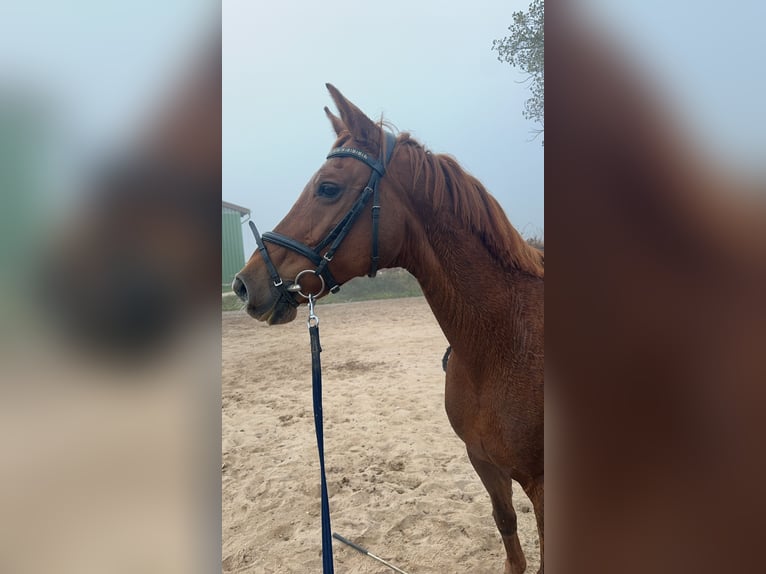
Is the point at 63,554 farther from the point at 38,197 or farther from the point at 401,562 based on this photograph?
the point at 401,562

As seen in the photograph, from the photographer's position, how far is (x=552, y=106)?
46cm

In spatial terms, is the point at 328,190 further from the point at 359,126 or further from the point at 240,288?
the point at 240,288

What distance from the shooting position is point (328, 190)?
1409 mm

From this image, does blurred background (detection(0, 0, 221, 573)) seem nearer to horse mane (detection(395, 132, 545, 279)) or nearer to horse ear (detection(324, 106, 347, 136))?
horse mane (detection(395, 132, 545, 279))

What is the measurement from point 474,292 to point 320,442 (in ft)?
2.39

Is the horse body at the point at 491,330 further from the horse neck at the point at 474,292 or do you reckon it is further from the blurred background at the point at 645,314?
the blurred background at the point at 645,314

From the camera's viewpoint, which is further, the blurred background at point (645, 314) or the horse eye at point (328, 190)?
the horse eye at point (328, 190)

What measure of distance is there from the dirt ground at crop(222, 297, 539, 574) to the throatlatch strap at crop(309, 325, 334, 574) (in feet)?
4.82

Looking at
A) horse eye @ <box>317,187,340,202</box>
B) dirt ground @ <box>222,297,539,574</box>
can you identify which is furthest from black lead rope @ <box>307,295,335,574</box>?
dirt ground @ <box>222,297,539,574</box>

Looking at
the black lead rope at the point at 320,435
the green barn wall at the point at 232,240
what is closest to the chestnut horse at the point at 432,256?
the black lead rope at the point at 320,435

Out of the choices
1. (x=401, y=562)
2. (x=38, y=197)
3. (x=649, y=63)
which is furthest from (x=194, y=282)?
(x=401, y=562)

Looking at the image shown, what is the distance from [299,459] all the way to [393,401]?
1.49m

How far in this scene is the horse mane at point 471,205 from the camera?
141 centimetres

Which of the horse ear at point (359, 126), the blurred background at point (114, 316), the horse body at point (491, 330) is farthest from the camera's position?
the horse ear at point (359, 126)
